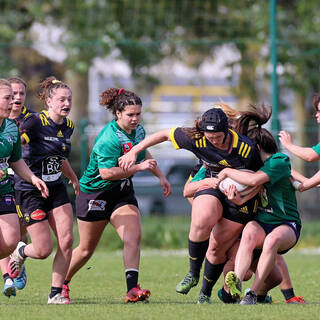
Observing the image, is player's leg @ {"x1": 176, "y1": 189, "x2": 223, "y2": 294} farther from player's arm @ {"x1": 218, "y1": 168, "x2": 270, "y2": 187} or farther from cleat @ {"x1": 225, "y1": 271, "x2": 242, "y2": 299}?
cleat @ {"x1": 225, "y1": 271, "x2": 242, "y2": 299}

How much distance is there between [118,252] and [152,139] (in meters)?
7.92

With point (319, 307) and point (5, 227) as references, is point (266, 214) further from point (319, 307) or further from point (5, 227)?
point (5, 227)

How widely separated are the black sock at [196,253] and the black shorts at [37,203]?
1256mm

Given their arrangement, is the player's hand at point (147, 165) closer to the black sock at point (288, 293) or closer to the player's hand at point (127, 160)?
the player's hand at point (127, 160)

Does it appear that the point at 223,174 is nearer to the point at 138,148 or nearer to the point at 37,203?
the point at 138,148

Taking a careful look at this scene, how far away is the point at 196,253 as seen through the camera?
7523mm

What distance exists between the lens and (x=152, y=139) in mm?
7453

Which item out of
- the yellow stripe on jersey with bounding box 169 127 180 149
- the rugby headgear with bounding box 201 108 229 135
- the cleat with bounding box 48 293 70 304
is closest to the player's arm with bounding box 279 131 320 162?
the rugby headgear with bounding box 201 108 229 135

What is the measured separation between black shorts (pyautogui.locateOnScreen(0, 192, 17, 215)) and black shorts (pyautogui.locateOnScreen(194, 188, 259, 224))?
62.6 inches

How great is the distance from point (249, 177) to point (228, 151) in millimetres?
294

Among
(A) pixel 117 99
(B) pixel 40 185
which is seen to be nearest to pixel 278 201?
Result: (A) pixel 117 99

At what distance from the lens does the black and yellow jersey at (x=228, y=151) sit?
7.34 m

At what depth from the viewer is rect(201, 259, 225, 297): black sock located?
7.61m

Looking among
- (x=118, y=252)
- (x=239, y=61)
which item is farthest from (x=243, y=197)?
(x=239, y=61)
